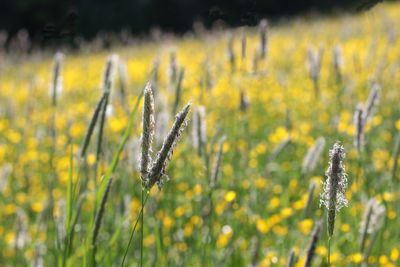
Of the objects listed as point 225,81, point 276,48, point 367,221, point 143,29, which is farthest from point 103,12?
point 367,221

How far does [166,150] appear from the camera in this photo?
80 centimetres

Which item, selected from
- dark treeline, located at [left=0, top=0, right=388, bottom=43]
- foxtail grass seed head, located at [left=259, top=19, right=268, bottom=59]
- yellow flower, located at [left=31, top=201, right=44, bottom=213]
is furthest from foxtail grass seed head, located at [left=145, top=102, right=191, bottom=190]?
dark treeline, located at [left=0, top=0, right=388, bottom=43]

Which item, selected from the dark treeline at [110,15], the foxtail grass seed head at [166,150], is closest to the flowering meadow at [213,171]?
the foxtail grass seed head at [166,150]

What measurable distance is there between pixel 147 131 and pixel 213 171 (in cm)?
61

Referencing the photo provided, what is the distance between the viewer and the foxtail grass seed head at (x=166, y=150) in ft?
2.56

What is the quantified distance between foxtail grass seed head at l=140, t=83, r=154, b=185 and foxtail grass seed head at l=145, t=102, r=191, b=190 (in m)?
0.02

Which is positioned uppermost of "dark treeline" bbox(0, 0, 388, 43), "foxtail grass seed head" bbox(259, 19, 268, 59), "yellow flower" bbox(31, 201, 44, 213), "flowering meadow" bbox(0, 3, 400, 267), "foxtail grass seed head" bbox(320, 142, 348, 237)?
"dark treeline" bbox(0, 0, 388, 43)

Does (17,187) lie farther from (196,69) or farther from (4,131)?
(196,69)

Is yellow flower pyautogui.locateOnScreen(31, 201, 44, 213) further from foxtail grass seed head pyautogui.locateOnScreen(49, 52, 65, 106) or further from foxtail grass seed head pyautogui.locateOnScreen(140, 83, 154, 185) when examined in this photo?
foxtail grass seed head pyautogui.locateOnScreen(140, 83, 154, 185)

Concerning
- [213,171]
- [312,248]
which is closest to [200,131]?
[213,171]

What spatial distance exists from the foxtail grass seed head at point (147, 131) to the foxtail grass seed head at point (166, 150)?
2cm

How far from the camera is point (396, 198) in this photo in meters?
2.51

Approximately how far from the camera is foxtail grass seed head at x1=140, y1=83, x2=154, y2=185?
795 millimetres

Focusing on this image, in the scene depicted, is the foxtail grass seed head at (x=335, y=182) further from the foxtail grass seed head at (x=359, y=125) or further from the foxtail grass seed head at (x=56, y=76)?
the foxtail grass seed head at (x=56, y=76)
